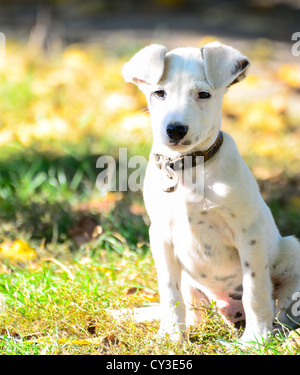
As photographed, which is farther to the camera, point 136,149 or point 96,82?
point 96,82

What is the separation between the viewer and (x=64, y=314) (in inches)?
145

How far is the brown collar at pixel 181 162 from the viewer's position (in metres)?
3.44

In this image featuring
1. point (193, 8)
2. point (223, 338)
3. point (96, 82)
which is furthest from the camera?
point (193, 8)

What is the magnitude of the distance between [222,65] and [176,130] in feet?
1.50

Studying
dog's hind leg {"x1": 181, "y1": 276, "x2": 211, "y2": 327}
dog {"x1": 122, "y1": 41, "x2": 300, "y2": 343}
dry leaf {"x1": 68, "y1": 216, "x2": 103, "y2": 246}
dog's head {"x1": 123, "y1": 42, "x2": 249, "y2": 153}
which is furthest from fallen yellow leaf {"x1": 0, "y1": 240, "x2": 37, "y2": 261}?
dog's head {"x1": 123, "y1": 42, "x2": 249, "y2": 153}

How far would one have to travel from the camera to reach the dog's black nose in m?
3.13

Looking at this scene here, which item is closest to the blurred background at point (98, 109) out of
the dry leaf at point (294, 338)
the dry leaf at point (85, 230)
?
the dry leaf at point (85, 230)

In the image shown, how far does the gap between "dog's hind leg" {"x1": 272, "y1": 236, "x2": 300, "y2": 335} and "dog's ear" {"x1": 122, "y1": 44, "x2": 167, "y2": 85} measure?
1381mm

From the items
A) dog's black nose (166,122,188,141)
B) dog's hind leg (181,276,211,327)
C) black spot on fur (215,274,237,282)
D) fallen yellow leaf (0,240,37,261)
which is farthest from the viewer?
fallen yellow leaf (0,240,37,261)

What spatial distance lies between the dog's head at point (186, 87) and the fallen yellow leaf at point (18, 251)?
1773 millimetres

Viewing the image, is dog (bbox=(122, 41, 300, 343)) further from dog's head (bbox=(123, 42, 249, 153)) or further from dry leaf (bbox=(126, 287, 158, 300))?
dry leaf (bbox=(126, 287, 158, 300))

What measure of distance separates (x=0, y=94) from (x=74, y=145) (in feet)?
5.11
